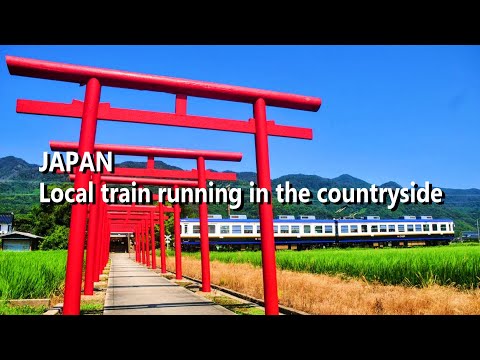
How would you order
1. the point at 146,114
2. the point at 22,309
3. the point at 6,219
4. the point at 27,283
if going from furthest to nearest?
the point at 6,219 → the point at 27,283 → the point at 22,309 → the point at 146,114

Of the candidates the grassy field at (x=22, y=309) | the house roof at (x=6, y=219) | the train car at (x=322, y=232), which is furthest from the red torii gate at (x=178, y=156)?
the house roof at (x=6, y=219)

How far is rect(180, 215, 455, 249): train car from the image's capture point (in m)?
34.6

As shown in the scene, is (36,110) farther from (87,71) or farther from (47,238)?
(47,238)

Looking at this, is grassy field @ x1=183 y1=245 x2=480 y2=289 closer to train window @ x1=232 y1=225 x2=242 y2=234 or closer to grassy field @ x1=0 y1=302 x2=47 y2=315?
grassy field @ x1=0 y1=302 x2=47 y2=315

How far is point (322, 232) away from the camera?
37.6 metres

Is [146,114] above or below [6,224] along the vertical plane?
below

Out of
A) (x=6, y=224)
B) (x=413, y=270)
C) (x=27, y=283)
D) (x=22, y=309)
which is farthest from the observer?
(x=6, y=224)

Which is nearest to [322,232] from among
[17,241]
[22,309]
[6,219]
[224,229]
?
[224,229]

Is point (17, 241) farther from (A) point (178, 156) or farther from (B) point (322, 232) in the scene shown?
(A) point (178, 156)

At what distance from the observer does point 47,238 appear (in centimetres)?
3256

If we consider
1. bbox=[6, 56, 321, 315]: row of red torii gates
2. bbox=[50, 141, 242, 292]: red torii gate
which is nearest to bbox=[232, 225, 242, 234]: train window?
bbox=[50, 141, 242, 292]: red torii gate

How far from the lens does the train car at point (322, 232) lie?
3459cm
